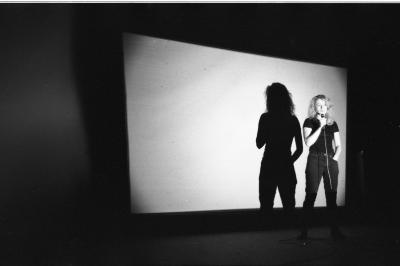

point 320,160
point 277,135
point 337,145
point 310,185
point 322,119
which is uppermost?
point 322,119

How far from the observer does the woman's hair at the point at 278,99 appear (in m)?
2.59

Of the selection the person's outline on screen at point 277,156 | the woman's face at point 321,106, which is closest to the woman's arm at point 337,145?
the woman's face at point 321,106

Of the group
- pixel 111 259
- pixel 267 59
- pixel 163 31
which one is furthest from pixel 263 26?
pixel 111 259

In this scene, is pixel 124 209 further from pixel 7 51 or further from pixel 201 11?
pixel 201 11

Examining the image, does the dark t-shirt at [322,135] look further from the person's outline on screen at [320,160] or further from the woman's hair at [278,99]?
the woman's hair at [278,99]

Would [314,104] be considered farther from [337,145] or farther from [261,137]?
[261,137]

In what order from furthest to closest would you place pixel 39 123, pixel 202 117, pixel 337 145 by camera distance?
pixel 202 117 → pixel 337 145 → pixel 39 123

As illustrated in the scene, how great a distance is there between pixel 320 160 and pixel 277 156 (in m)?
0.44

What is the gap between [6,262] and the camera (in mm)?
2396

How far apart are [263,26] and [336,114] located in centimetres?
106

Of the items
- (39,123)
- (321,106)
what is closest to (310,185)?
(321,106)

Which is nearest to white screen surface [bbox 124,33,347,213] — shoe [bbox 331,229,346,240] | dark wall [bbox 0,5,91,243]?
shoe [bbox 331,229,346,240]

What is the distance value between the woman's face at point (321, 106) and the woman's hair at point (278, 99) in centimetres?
27

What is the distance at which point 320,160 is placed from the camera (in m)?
2.61
